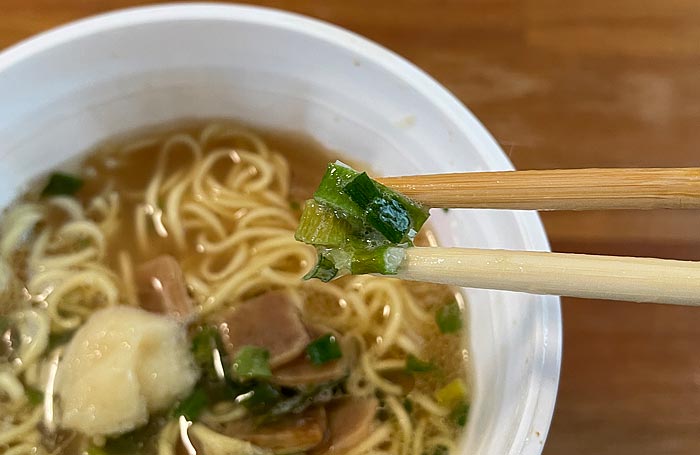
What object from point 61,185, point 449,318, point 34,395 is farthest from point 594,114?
point 34,395

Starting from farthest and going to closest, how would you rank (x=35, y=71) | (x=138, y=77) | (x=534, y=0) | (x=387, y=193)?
(x=534, y=0), (x=138, y=77), (x=35, y=71), (x=387, y=193)

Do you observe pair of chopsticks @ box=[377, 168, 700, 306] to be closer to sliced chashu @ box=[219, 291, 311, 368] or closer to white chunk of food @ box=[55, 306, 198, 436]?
sliced chashu @ box=[219, 291, 311, 368]

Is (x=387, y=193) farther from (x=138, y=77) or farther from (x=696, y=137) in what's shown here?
(x=696, y=137)

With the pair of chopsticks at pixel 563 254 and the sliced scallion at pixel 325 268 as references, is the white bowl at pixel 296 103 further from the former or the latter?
the sliced scallion at pixel 325 268

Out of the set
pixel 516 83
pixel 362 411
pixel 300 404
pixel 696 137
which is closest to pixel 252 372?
pixel 300 404

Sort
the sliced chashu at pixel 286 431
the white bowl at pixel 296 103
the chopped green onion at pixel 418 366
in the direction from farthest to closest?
1. the chopped green onion at pixel 418 366
2. the sliced chashu at pixel 286 431
3. the white bowl at pixel 296 103

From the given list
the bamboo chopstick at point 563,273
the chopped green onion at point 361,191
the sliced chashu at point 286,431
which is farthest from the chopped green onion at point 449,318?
the chopped green onion at point 361,191

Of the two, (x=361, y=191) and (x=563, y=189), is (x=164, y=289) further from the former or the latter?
(x=563, y=189)
